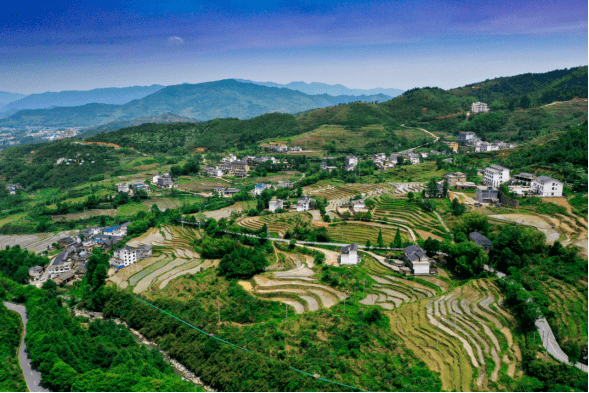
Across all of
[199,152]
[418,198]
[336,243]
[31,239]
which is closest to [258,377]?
[336,243]

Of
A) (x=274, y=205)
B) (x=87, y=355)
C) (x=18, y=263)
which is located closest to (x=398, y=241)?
(x=274, y=205)

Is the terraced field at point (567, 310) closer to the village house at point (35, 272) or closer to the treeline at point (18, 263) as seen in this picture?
the village house at point (35, 272)

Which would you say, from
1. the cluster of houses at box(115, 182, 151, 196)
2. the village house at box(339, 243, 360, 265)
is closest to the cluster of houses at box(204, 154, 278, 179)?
the cluster of houses at box(115, 182, 151, 196)

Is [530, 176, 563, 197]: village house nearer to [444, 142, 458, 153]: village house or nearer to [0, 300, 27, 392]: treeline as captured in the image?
[444, 142, 458, 153]: village house

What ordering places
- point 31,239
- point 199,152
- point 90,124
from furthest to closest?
point 90,124 → point 199,152 → point 31,239

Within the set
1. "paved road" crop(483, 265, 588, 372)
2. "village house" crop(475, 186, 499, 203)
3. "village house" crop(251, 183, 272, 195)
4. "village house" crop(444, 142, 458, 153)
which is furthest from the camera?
"village house" crop(444, 142, 458, 153)

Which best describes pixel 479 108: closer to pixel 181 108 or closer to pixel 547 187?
pixel 547 187

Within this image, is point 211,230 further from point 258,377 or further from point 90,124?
point 90,124
